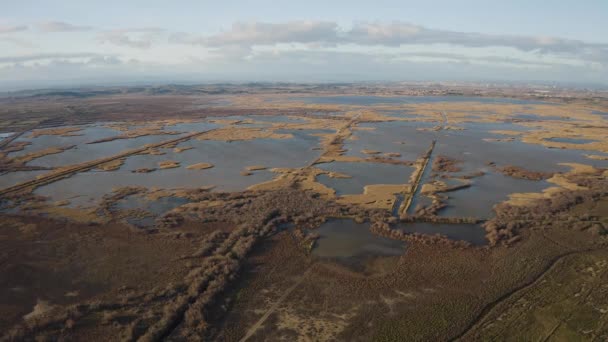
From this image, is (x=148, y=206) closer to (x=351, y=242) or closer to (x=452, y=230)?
(x=351, y=242)

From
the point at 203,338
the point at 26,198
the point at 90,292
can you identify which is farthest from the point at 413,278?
the point at 26,198

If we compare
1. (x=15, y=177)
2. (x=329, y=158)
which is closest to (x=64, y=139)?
A: (x=15, y=177)

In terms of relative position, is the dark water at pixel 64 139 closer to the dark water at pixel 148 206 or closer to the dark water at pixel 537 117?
the dark water at pixel 148 206

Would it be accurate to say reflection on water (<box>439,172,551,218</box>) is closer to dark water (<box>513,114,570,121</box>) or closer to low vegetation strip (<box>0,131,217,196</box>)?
low vegetation strip (<box>0,131,217,196</box>)

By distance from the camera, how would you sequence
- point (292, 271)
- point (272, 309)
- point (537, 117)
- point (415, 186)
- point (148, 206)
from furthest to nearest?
point (537, 117)
point (415, 186)
point (148, 206)
point (292, 271)
point (272, 309)

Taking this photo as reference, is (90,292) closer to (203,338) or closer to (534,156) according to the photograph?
(203,338)

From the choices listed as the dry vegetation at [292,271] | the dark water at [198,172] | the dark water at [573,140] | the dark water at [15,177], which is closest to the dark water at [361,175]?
the dry vegetation at [292,271]

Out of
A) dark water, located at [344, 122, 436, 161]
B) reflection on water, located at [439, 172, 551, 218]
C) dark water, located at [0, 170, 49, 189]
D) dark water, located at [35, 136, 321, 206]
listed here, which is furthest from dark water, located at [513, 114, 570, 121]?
dark water, located at [0, 170, 49, 189]
